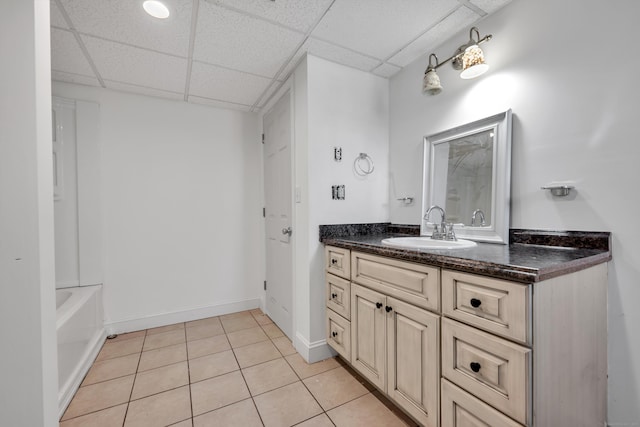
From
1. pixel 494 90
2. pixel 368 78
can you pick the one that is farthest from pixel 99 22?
pixel 494 90

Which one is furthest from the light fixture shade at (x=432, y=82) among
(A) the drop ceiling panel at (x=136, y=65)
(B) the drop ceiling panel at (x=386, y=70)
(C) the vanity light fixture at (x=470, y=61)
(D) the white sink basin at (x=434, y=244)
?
(A) the drop ceiling panel at (x=136, y=65)

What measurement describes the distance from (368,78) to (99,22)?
1.81 metres

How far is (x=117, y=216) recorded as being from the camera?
7.98 feet

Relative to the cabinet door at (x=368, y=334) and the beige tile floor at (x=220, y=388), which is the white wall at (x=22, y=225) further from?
the cabinet door at (x=368, y=334)

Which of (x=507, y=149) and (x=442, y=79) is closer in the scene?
(x=507, y=149)

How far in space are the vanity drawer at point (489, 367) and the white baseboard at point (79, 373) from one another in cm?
200

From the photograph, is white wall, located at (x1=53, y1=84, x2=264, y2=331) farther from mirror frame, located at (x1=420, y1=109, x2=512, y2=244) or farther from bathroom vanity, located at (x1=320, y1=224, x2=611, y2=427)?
mirror frame, located at (x1=420, y1=109, x2=512, y2=244)

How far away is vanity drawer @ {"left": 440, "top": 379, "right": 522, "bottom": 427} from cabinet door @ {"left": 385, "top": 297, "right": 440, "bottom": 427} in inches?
1.7

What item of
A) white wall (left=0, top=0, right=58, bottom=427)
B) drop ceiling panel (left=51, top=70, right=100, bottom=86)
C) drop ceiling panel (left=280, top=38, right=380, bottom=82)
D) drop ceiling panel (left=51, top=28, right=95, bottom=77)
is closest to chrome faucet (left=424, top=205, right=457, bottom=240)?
drop ceiling panel (left=280, top=38, right=380, bottom=82)

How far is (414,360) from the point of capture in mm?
1214

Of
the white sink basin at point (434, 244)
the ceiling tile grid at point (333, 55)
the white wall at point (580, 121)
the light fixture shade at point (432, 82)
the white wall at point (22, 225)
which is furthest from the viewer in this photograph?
the ceiling tile grid at point (333, 55)

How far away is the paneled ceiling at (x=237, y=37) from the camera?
1456mm

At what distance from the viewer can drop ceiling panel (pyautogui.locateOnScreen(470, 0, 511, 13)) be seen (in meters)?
1.44

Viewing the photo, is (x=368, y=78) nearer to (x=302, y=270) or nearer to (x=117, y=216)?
(x=302, y=270)
